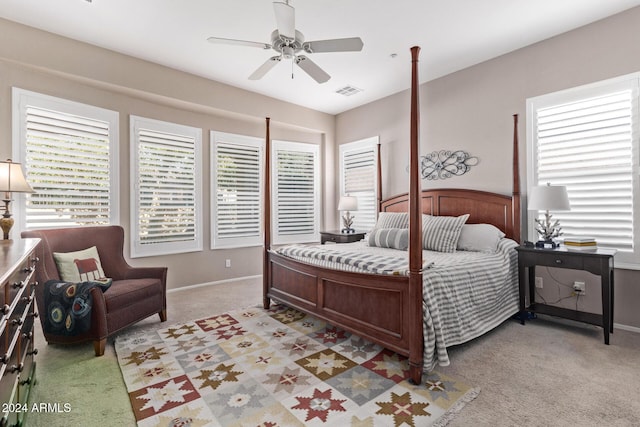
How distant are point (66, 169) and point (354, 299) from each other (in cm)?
359

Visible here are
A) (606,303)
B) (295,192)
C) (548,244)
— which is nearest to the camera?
(606,303)

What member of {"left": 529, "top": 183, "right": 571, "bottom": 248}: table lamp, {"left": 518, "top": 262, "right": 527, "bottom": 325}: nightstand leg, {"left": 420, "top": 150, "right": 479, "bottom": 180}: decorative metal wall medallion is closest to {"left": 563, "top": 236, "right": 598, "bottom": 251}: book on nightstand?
{"left": 529, "top": 183, "right": 571, "bottom": 248}: table lamp

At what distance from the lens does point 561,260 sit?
9.70 ft

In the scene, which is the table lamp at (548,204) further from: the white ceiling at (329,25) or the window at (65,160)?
the window at (65,160)

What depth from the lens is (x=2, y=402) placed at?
1203 millimetres

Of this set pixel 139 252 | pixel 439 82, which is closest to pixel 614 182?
pixel 439 82

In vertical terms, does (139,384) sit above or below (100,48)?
below

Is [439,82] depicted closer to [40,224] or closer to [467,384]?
[467,384]

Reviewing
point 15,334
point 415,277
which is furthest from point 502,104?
point 15,334

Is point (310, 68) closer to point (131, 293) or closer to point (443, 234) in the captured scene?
point (443, 234)

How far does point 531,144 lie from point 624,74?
943 mm

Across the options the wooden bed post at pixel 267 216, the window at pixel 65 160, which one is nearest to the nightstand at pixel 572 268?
the wooden bed post at pixel 267 216

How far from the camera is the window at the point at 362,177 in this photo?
5516 mm

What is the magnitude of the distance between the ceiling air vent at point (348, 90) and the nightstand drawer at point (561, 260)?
339 centimetres
